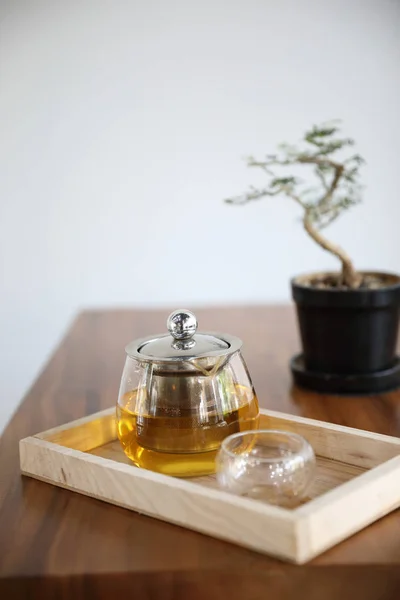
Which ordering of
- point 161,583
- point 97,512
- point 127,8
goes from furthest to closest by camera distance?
point 127,8 < point 97,512 < point 161,583

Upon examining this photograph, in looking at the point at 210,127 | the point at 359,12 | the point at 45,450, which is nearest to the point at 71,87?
the point at 210,127

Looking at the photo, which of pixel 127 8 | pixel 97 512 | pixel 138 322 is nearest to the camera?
pixel 97 512

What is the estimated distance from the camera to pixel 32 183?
8.11 feet

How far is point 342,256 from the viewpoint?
1237 millimetres

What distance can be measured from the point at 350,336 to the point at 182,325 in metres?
0.42

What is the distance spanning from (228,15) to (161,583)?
2.02m

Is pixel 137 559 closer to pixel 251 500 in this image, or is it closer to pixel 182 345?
pixel 251 500

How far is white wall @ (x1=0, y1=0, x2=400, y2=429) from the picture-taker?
2395 millimetres

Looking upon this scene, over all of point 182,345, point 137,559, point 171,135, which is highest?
point 171,135

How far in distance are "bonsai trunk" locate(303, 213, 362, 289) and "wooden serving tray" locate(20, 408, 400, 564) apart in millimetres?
369

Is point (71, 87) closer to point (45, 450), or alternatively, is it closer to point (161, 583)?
point (45, 450)

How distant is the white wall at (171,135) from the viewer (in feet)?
7.86

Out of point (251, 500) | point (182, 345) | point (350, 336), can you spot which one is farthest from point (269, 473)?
point (350, 336)

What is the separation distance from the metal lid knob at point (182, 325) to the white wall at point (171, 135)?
1621 millimetres
